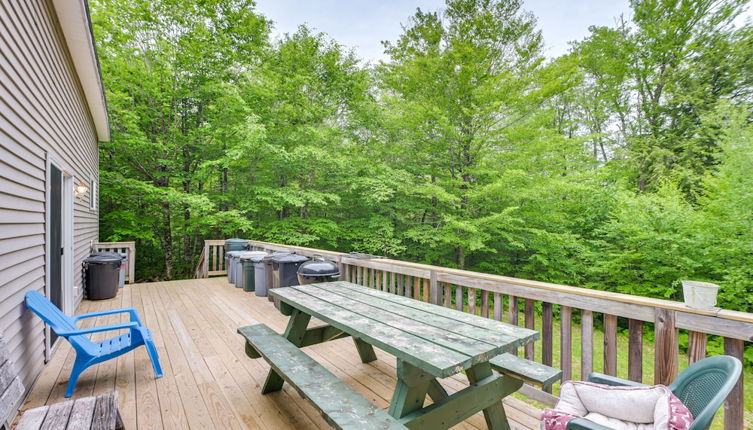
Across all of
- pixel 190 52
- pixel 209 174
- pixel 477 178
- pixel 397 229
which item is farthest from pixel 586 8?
pixel 209 174

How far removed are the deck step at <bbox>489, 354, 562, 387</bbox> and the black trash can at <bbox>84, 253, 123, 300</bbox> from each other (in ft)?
19.1

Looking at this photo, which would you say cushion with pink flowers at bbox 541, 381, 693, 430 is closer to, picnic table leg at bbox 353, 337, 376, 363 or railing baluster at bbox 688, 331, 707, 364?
railing baluster at bbox 688, 331, 707, 364

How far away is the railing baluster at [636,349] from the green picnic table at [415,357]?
1.89 ft

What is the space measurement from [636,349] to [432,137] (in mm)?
7635

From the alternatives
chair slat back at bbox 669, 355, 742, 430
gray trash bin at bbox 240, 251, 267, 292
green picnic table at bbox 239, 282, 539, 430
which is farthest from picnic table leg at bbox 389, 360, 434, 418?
gray trash bin at bbox 240, 251, 267, 292

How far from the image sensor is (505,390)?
1.84 metres

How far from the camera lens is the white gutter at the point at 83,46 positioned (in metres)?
3.21

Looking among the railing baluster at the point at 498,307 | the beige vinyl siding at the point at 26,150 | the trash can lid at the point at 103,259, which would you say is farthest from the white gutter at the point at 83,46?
the railing baluster at the point at 498,307

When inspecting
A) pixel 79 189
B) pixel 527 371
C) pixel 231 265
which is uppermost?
pixel 79 189

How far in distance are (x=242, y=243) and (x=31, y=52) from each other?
15.8 feet

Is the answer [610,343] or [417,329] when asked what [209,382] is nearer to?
[417,329]

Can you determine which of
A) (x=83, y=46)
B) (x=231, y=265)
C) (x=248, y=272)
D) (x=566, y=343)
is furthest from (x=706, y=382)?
(x=231, y=265)

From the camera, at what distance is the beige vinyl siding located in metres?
2.06

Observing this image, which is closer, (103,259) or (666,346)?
(666,346)
